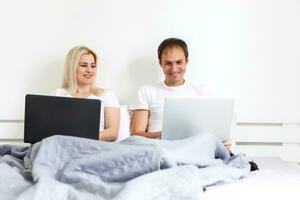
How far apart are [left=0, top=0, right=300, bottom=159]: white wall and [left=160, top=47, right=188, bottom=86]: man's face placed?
0.60 feet

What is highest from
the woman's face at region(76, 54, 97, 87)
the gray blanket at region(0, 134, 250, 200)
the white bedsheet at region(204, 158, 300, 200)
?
the woman's face at region(76, 54, 97, 87)

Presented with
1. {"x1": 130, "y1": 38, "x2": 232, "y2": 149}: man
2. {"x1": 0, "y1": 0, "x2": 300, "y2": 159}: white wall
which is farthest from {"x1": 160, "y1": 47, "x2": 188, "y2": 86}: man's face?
{"x1": 0, "y1": 0, "x2": 300, "y2": 159}: white wall

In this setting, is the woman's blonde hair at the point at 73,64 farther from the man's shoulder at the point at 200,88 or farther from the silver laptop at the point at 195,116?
the silver laptop at the point at 195,116

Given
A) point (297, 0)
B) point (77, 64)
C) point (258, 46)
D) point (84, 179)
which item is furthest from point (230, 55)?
point (84, 179)

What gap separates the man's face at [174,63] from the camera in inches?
77.7

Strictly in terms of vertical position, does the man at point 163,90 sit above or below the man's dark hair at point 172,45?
below

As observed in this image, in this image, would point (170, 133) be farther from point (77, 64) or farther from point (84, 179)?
point (77, 64)

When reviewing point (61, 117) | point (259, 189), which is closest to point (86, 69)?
point (61, 117)

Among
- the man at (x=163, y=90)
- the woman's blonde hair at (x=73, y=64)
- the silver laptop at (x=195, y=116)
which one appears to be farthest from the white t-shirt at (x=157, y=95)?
the silver laptop at (x=195, y=116)

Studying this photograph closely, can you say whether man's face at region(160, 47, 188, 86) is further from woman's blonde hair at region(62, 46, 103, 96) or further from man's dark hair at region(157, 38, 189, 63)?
woman's blonde hair at region(62, 46, 103, 96)

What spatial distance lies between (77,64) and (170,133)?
2.60 feet

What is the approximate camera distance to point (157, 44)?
2.17 meters

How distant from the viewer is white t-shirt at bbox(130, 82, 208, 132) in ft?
6.54

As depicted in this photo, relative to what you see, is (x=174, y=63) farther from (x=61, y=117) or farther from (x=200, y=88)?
(x=61, y=117)
